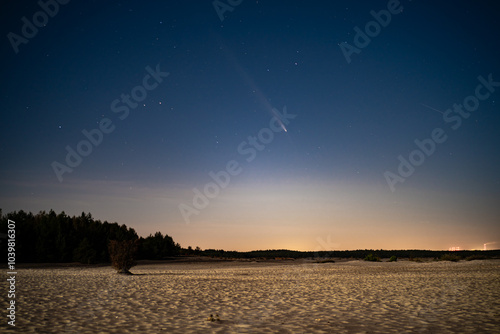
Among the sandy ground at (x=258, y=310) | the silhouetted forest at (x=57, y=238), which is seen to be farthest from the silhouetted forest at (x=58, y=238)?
Answer: the sandy ground at (x=258, y=310)

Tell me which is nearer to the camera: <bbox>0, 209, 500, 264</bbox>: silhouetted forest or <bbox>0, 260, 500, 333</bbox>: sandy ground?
<bbox>0, 260, 500, 333</bbox>: sandy ground

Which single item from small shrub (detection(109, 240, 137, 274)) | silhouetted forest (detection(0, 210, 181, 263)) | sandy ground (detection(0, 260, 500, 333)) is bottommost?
sandy ground (detection(0, 260, 500, 333))

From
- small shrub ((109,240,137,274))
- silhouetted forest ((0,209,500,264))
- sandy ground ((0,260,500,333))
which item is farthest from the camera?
silhouetted forest ((0,209,500,264))

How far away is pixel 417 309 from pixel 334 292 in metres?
5.18

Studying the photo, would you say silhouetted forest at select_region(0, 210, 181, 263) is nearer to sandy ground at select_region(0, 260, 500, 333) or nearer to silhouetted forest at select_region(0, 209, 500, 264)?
silhouetted forest at select_region(0, 209, 500, 264)

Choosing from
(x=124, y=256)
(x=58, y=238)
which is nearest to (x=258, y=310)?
(x=124, y=256)

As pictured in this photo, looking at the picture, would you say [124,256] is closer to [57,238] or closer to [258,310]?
[258,310]

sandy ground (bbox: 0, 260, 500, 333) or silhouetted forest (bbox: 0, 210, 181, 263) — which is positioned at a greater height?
silhouetted forest (bbox: 0, 210, 181, 263)

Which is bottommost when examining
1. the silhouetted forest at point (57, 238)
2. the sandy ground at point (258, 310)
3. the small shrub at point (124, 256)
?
the sandy ground at point (258, 310)

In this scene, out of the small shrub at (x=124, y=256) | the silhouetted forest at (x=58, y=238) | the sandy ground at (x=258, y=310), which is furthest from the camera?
the silhouetted forest at (x=58, y=238)

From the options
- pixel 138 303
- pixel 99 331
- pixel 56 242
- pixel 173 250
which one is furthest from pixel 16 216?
pixel 99 331

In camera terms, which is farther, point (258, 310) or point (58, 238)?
point (58, 238)

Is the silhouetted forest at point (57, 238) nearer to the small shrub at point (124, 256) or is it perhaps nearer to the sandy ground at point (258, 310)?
the small shrub at point (124, 256)

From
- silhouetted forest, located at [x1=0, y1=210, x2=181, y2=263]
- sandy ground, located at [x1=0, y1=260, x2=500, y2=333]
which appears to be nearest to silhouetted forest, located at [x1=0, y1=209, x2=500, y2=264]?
silhouetted forest, located at [x1=0, y1=210, x2=181, y2=263]
